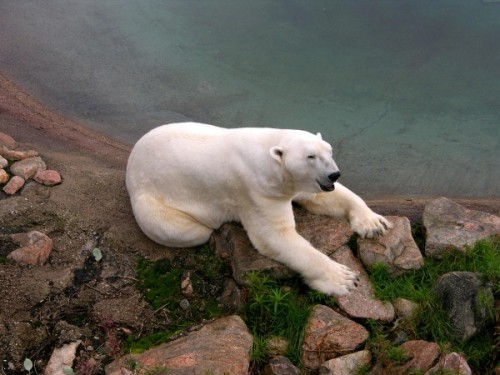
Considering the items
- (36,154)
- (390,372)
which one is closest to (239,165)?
(390,372)

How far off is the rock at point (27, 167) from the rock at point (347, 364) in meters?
A: 3.44

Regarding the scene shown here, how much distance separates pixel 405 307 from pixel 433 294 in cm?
23

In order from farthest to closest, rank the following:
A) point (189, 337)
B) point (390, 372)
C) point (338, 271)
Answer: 1. point (338, 271)
2. point (189, 337)
3. point (390, 372)

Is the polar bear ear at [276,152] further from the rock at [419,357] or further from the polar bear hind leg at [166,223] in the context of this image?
the rock at [419,357]

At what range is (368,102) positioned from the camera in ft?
25.9

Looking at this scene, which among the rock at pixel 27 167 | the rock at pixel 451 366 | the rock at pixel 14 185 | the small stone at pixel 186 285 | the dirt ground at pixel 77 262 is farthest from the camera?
the rock at pixel 27 167

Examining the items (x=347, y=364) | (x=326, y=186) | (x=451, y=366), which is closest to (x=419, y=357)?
(x=451, y=366)

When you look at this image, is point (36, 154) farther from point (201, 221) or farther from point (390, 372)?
point (390, 372)

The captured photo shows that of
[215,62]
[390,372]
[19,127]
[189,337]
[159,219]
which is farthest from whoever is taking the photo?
[215,62]

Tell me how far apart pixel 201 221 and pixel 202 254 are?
0.95 ft

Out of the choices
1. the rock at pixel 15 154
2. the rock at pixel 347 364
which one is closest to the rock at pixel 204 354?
the rock at pixel 347 364

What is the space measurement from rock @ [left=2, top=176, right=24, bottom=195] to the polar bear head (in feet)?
8.97

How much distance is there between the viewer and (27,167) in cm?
608

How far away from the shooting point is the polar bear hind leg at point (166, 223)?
5.16 meters
